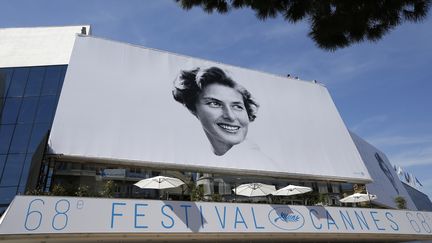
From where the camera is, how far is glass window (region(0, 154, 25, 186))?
18.1 m

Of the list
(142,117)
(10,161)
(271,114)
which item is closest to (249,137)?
(271,114)

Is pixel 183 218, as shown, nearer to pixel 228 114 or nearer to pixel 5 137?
pixel 228 114

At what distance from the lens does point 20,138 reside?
64.3 feet

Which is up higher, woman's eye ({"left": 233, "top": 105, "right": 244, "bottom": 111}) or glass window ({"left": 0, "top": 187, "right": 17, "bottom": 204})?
woman's eye ({"left": 233, "top": 105, "right": 244, "bottom": 111})

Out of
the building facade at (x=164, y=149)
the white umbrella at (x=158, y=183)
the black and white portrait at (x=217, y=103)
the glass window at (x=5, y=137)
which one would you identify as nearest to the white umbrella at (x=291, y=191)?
the building facade at (x=164, y=149)

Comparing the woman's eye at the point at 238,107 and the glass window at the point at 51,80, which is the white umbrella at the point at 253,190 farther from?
the glass window at the point at 51,80

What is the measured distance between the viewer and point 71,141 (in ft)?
43.1

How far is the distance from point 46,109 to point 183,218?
1307 cm

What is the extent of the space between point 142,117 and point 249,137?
5201 millimetres

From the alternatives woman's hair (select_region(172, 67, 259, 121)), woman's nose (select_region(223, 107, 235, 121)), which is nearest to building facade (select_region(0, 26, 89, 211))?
woman's hair (select_region(172, 67, 259, 121))

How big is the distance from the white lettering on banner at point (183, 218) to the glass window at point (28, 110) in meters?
11.9

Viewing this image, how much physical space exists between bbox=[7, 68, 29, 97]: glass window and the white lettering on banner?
43.9ft

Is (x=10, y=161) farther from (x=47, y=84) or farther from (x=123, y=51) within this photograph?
(x=123, y=51)

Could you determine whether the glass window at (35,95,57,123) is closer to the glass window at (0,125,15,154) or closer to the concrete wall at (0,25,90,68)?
the glass window at (0,125,15,154)
